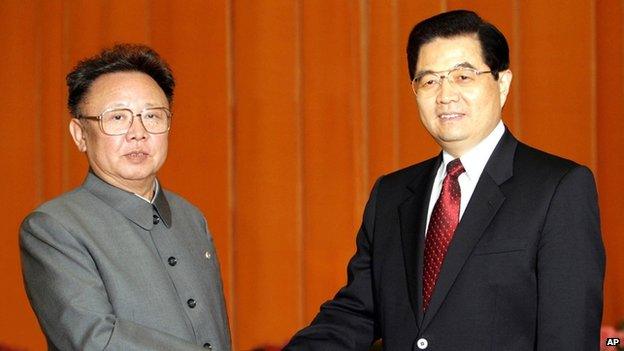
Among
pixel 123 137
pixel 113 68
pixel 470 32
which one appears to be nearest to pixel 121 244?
pixel 123 137

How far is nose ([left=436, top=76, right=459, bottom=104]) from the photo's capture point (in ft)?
5.66

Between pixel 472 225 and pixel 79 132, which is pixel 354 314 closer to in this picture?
pixel 472 225

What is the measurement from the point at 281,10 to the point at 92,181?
1.32 meters

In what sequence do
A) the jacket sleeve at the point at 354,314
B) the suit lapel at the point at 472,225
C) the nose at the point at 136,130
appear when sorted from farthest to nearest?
the jacket sleeve at the point at 354,314 < the nose at the point at 136,130 < the suit lapel at the point at 472,225

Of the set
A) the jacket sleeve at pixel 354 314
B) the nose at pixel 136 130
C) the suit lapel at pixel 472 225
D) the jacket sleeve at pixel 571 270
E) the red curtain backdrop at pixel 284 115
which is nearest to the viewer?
the jacket sleeve at pixel 571 270

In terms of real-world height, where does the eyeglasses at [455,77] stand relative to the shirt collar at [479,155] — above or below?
above

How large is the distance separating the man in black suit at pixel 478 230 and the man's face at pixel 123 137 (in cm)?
46

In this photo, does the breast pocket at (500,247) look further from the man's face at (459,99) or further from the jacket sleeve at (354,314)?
the jacket sleeve at (354,314)

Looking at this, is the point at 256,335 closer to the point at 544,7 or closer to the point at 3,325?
the point at 3,325

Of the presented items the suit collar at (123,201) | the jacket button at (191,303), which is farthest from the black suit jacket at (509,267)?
the suit collar at (123,201)

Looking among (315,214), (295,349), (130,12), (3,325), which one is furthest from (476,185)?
(3,325)

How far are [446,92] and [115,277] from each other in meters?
0.67

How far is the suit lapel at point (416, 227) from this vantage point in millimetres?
1727

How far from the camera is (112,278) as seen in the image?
1700mm
